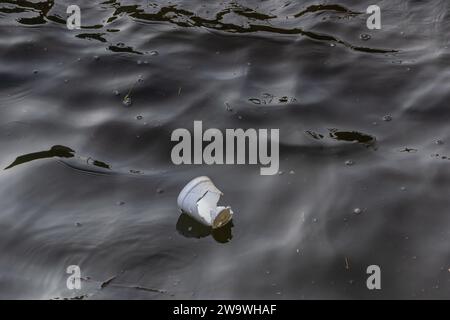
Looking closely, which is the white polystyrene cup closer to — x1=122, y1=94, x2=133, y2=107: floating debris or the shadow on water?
the shadow on water

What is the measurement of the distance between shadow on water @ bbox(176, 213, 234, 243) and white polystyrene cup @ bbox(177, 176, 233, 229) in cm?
4

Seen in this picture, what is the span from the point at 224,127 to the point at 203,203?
37.2 inches

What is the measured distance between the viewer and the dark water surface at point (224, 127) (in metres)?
3.56

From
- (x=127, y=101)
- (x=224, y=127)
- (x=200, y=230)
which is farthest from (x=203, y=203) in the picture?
(x=127, y=101)

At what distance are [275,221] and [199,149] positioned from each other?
852 mm

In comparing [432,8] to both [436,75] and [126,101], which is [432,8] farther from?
[126,101]

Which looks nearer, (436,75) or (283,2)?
(436,75)

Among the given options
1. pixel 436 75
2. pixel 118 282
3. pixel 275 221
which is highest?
pixel 436 75

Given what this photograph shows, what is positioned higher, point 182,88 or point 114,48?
point 114,48

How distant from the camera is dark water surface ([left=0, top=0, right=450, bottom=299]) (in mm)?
3564

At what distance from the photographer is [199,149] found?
4383mm

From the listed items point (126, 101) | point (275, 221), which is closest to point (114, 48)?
point (126, 101)

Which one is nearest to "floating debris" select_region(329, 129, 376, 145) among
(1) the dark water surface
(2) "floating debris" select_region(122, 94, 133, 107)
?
(1) the dark water surface

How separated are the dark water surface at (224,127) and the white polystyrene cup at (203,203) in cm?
10
